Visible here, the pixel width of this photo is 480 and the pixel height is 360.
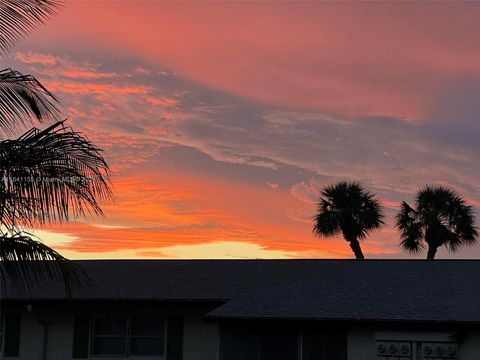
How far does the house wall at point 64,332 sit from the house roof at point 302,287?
51cm

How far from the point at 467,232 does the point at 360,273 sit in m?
16.5

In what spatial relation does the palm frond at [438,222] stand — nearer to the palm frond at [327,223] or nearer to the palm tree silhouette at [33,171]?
the palm frond at [327,223]

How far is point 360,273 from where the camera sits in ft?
72.2

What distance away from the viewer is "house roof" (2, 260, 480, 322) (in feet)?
60.2

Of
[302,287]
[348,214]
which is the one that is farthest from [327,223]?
[302,287]

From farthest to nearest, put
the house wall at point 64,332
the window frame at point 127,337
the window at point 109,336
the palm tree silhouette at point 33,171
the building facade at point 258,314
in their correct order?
the window at point 109,336 → the window frame at point 127,337 → the house wall at point 64,332 → the building facade at point 258,314 → the palm tree silhouette at point 33,171

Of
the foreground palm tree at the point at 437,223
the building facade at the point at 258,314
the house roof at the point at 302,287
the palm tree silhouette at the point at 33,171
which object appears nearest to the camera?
the palm tree silhouette at the point at 33,171

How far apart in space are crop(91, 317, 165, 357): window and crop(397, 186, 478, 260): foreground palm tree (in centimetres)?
1974

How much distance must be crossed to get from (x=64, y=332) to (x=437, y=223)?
21554mm

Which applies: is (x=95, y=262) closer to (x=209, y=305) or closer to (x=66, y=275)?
(x=209, y=305)

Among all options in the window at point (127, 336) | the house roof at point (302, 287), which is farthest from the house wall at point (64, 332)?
the house roof at point (302, 287)

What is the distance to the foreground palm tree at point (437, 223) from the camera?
36.9 metres

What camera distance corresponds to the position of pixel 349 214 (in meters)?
40.1

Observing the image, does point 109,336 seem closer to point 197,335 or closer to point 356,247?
point 197,335
